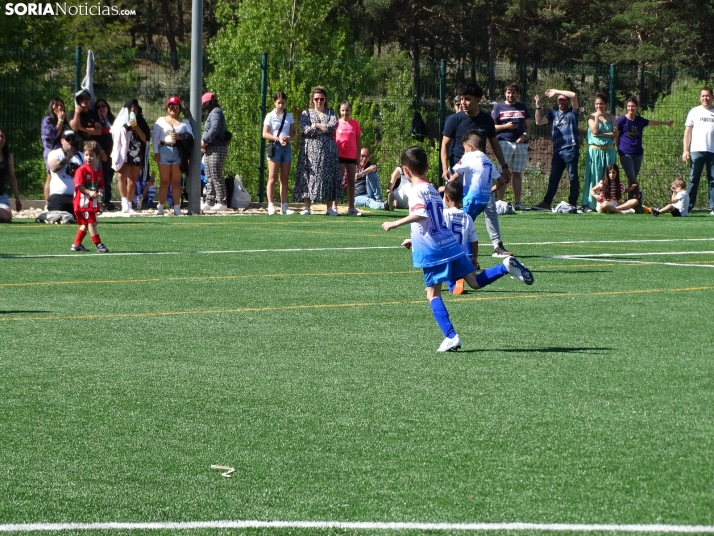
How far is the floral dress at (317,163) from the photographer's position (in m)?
21.5

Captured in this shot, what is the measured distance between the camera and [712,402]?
6.38m

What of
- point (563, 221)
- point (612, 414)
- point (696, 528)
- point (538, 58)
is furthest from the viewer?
point (538, 58)

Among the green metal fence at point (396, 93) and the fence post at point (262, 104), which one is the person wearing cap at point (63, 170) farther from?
the fence post at point (262, 104)

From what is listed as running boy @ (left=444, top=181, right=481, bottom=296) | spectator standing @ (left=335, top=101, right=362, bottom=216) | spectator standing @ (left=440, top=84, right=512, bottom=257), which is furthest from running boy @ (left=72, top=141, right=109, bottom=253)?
spectator standing @ (left=335, top=101, right=362, bottom=216)

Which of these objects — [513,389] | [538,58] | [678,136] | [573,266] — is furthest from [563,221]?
[538,58]

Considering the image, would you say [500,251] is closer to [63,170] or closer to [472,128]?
[472,128]

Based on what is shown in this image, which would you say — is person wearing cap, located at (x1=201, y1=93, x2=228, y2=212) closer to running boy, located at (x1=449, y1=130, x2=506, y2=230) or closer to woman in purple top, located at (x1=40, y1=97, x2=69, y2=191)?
woman in purple top, located at (x1=40, y1=97, x2=69, y2=191)

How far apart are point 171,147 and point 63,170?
2874mm

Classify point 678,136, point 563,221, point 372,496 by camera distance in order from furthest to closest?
point 678,136 < point 563,221 < point 372,496

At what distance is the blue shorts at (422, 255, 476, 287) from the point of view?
839 cm

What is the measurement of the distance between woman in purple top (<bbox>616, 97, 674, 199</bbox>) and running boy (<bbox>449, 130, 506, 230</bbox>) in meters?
12.1

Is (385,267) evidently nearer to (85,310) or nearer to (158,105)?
(85,310)

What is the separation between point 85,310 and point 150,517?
5659mm

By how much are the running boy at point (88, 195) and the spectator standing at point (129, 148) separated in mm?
6530
